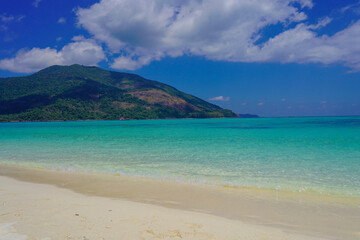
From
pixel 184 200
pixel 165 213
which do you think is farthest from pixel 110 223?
pixel 184 200

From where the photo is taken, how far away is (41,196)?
762cm

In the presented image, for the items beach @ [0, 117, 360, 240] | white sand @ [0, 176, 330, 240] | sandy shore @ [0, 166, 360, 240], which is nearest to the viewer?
white sand @ [0, 176, 330, 240]

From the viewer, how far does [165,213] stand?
623 cm

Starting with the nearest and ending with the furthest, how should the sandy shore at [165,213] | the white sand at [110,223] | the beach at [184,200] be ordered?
the white sand at [110,223] < the sandy shore at [165,213] < the beach at [184,200]

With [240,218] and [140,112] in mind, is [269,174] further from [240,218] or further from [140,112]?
[140,112]

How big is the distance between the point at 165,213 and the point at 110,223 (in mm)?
1564

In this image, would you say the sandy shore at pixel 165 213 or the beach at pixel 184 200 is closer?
the sandy shore at pixel 165 213

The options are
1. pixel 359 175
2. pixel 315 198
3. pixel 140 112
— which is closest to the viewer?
pixel 315 198

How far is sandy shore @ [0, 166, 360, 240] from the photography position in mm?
4945

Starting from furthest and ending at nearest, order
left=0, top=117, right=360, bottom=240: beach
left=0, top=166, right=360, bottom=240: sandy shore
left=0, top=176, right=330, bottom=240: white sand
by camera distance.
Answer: left=0, top=117, right=360, bottom=240: beach → left=0, top=166, right=360, bottom=240: sandy shore → left=0, top=176, right=330, bottom=240: white sand

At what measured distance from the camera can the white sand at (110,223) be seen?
4762mm

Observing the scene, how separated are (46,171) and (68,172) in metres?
1.44

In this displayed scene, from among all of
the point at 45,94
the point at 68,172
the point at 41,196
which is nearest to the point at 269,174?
the point at 41,196

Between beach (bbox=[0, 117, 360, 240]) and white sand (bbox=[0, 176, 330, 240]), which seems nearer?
white sand (bbox=[0, 176, 330, 240])
